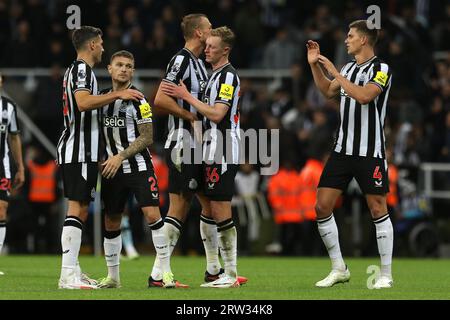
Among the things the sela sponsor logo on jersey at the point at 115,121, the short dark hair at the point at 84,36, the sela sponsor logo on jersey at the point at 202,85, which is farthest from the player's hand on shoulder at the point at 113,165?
the sela sponsor logo on jersey at the point at 202,85

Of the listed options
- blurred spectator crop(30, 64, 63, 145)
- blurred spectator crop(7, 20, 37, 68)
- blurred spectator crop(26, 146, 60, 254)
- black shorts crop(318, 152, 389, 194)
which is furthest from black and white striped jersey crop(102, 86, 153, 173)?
blurred spectator crop(7, 20, 37, 68)

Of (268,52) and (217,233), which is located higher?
(268,52)

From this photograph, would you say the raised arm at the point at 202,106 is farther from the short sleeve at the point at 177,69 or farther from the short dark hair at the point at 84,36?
the short dark hair at the point at 84,36

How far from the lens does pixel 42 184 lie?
20828mm

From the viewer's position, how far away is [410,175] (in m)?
20.5

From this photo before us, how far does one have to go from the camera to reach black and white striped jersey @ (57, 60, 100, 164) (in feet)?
34.0

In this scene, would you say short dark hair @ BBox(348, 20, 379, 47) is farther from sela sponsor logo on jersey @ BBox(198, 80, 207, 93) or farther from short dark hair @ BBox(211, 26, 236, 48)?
sela sponsor logo on jersey @ BBox(198, 80, 207, 93)

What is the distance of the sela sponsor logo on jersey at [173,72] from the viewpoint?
11.0m

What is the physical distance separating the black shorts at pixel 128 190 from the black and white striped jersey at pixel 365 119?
1877 mm

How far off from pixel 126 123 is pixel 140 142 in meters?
0.25
